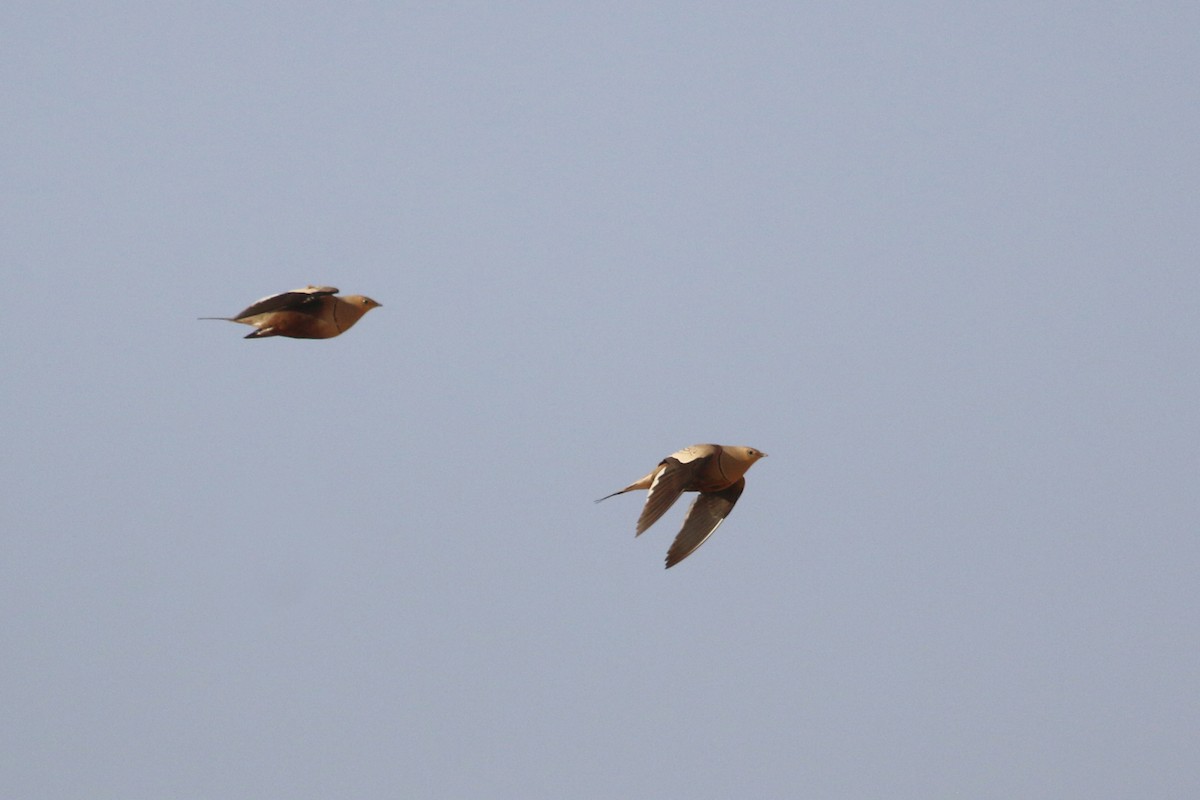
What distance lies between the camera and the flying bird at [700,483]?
26.2 meters

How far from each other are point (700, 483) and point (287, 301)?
726cm

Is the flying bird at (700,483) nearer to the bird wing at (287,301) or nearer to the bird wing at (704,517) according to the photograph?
the bird wing at (704,517)

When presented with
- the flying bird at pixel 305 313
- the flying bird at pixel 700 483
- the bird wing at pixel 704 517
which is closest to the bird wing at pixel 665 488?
the flying bird at pixel 700 483

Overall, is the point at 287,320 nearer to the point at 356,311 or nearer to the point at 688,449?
the point at 356,311

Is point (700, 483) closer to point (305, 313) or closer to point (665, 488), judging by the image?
point (665, 488)

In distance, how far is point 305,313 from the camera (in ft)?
91.5

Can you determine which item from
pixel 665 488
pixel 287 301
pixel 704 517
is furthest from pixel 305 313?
pixel 704 517

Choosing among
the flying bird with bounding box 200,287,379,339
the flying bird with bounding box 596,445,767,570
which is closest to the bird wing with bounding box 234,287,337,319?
the flying bird with bounding box 200,287,379,339

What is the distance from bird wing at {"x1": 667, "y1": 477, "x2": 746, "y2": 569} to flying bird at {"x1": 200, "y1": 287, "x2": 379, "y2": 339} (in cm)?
646

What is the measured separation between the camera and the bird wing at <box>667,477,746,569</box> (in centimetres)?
2719

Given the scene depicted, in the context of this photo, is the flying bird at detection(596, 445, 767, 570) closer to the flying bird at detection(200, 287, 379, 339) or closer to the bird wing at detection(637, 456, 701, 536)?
the bird wing at detection(637, 456, 701, 536)

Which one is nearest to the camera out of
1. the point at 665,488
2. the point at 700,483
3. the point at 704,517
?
the point at 665,488

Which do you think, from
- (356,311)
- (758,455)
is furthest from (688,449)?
(356,311)

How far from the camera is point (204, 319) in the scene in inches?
992
